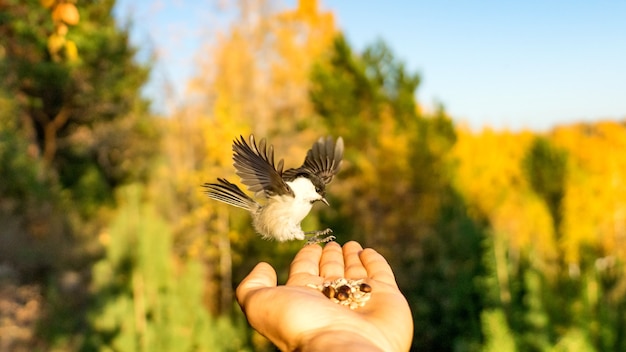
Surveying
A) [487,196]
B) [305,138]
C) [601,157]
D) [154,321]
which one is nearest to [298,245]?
[154,321]

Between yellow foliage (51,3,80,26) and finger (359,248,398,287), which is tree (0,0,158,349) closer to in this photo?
yellow foliage (51,3,80,26)

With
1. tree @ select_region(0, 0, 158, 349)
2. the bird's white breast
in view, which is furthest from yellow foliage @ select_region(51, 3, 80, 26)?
tree @ select_region(0, 0, 158, 349)

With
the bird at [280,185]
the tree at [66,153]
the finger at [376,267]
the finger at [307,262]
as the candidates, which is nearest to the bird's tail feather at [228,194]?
the bird at [280,185]

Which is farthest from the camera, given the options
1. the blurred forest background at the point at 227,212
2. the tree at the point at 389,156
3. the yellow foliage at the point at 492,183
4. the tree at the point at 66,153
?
the yellow foliage at the point at 492,183

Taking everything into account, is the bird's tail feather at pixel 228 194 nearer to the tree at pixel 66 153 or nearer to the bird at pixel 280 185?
the bird at pixel 280 185

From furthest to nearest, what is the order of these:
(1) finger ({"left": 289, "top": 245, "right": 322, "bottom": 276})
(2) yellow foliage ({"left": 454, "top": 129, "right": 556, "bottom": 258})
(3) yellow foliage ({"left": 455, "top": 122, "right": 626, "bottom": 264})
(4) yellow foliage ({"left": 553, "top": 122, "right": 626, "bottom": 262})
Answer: (2) yellow foliage ({"left": 454, "top": 129, "right": 556, "bottom": 258}) < (4) yellow foliage ({"left": 553, "top": 122, "right": 626, "bottom": 262}) < (3) yellow foliage ({"left": 455, "top": 122, "right": 626, "bottom": 264}) < (1) finger ({"left": 289, "top": 245, "right": 322, "bottom": 276})

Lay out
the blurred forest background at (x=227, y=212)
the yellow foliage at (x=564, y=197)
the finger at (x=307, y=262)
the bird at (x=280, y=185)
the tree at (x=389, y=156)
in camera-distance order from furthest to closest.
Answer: the tree at (x=389, y=156) < the yellow foliage at (x=564, y=197) < the blurred forest background at (x=227, y=212) < the finger at (x=307, y=262) < the bird at (x=280, y=185)
